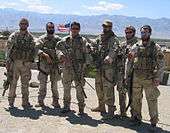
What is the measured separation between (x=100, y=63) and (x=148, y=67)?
4.68ft

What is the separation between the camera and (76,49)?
36.2 feet

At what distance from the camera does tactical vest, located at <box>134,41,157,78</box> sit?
9.98 m

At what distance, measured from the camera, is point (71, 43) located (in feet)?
36.1

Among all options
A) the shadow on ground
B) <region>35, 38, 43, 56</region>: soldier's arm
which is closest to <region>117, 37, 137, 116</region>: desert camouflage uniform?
the shadow on ground

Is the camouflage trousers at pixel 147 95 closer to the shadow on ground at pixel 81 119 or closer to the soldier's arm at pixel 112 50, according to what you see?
the shadow on ground at pixel 81 119

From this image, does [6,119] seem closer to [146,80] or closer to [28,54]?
[28,54]

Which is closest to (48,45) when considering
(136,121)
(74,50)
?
(74,50)

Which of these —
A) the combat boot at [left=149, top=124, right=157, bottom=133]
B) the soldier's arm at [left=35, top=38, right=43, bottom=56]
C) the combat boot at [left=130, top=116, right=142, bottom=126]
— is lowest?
the combat boot at [left=149, top=124, right=157, bottom=133]

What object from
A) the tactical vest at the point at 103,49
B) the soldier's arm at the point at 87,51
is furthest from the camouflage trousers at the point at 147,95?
the soldier's arm at the point at 87,51

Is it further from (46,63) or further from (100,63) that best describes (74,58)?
(46,63)

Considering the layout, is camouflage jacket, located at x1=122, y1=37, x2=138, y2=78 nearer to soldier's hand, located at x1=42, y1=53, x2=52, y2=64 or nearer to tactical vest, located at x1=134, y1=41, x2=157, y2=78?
tactical vest, located at x1=134, y1=41, x2=157, y2=78

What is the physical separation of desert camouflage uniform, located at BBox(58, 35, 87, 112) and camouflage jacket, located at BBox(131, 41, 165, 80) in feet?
4.94

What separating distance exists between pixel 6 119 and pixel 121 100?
283cm

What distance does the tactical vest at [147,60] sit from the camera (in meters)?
9.98
